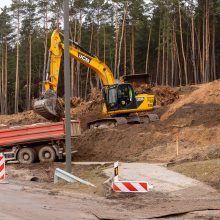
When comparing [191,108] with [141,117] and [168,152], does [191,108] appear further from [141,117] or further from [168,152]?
[168,152]

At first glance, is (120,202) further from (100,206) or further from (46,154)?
(46,154)

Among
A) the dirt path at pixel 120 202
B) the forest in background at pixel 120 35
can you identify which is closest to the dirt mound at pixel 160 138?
the dirt path at pixel 120 202

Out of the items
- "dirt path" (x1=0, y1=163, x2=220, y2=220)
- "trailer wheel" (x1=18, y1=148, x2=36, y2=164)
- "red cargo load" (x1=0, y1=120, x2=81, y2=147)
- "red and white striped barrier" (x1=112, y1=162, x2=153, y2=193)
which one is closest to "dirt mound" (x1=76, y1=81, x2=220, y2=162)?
"red cargo load" (x1=0, y1=120, x2=81, y2=147)

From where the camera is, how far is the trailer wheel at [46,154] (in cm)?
2223

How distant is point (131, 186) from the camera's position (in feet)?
42.2

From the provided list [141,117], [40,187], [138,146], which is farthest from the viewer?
[141,117]

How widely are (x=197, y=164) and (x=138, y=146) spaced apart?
7.52m

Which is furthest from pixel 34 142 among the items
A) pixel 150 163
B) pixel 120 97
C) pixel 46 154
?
pixel 120 97

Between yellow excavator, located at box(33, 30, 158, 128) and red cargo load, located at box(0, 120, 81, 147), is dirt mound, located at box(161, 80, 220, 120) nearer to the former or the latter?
yellow excavator, located at box(33, 30, 158, 128)

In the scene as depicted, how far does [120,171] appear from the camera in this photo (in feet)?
55.1

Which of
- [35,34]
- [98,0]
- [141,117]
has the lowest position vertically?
[141,117]

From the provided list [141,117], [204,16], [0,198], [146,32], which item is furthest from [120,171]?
[146,32]

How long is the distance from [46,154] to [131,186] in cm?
1020

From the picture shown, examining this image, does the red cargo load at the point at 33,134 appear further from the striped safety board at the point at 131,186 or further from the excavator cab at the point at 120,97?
the striped safety board at the point at 131,186
